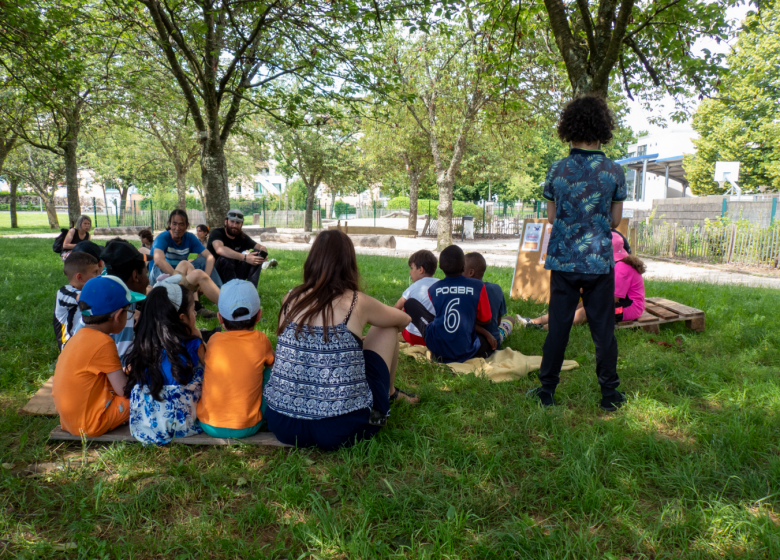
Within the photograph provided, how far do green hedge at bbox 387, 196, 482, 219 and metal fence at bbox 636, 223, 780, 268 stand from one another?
12034mm

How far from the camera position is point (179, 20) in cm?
820

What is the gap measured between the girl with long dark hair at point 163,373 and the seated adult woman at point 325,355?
0.51 meters

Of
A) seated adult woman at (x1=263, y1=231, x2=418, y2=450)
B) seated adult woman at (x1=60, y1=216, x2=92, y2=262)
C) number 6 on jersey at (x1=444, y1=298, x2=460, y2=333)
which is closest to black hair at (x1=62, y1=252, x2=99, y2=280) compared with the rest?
seated adult woman at (x1=263, y1=231, x2=418, y2=450)

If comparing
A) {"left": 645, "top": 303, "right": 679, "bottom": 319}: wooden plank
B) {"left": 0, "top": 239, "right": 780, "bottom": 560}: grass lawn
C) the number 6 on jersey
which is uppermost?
the number 6 on jersey

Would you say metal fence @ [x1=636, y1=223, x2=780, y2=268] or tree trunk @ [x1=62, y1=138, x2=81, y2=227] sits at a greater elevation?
tree trunk @ [x1=62, y1=138, x2=81, y2=227]

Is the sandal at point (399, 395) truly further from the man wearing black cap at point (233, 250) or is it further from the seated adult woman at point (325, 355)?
the man wearing black cap at point (233, 250)

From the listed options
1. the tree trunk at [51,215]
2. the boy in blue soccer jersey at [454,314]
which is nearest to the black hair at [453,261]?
the boy in blue soccer jersey at [454,314]

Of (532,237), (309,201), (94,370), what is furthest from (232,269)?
(309,201)

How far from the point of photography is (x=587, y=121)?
3.31 meters

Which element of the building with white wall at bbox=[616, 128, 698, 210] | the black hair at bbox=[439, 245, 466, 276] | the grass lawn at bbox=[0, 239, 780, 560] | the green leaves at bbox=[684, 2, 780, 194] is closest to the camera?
the grass lawn at bbox=[0, 239, 780, 560]

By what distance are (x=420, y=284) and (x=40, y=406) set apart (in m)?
3.18

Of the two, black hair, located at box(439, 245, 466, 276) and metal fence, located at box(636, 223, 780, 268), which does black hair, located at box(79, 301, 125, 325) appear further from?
metal fence, located at box(636, 223, 780, 268)

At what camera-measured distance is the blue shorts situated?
282cm

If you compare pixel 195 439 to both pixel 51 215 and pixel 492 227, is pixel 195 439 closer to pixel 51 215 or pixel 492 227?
pixel 492 227
